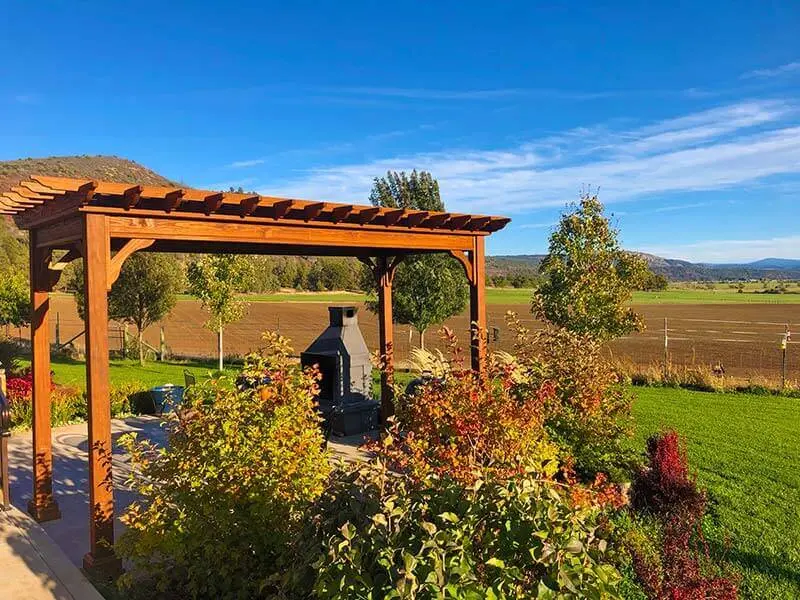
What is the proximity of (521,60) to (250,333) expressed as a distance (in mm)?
21458

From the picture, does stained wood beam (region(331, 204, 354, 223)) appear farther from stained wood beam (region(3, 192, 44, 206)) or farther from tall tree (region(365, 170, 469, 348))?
tall tree (region(365, 170, 469, 348))

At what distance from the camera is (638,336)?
3017cm

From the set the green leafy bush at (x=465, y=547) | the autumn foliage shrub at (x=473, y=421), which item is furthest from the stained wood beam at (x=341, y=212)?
the green leafy bush at (x=465, y=547)

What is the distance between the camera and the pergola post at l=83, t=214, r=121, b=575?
4293mm

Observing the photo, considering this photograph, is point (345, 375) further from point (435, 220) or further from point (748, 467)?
point (748, 467)

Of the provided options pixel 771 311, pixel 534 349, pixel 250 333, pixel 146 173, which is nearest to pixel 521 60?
pixel 534 349

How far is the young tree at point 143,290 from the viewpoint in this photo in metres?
17.3

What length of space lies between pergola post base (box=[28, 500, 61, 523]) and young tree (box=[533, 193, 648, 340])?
8.20 metres

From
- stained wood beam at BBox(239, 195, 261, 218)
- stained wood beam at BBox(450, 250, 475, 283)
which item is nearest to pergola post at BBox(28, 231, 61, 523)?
stained wood beam at BBox(239, 195, 261, 218)

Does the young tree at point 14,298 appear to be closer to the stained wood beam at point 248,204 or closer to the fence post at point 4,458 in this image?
the fence post at point 4,458

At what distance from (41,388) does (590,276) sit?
848 centimetres

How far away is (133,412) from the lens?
1007 centimetres

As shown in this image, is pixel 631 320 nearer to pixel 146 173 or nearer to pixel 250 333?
pixel 250 333

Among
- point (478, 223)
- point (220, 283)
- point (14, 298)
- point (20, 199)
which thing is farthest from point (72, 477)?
point (14, 298)
